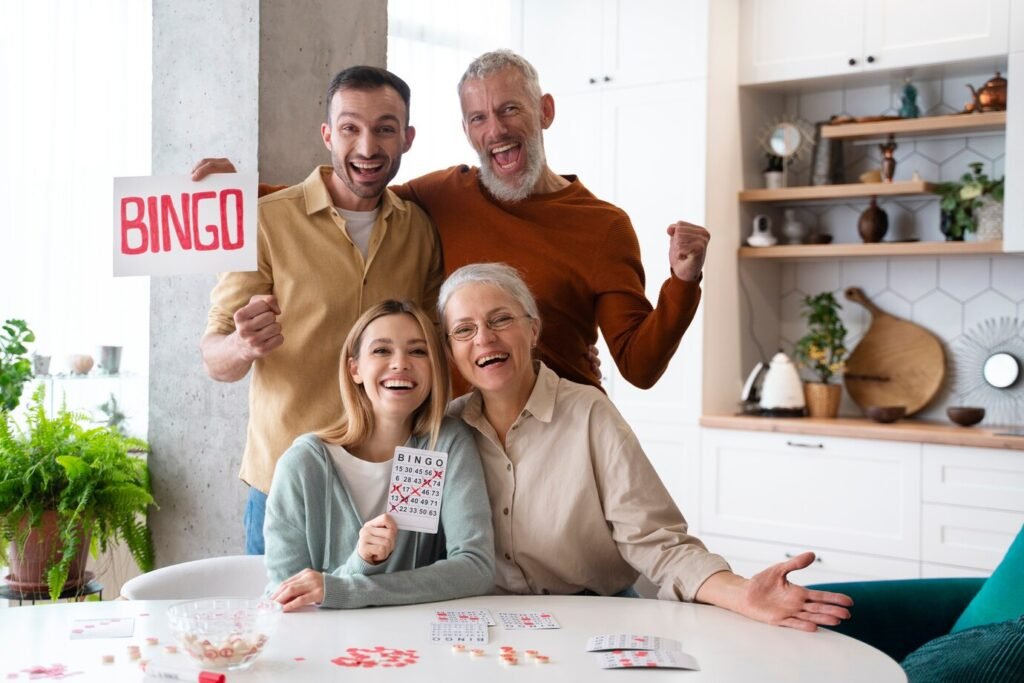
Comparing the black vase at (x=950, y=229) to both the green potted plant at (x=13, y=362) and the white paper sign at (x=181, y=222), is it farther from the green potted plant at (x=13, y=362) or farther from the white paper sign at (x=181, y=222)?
the green potted plant at (x=13, y=362)

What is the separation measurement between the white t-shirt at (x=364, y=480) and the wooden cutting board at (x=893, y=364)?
308cm

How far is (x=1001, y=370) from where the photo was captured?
434 cm

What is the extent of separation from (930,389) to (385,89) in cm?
301

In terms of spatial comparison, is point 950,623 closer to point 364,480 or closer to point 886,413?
point 364,480

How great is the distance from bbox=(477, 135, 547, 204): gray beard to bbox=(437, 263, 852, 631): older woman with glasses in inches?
13.9

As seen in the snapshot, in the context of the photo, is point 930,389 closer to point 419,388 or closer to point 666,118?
point 666,118

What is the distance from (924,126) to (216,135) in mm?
2780

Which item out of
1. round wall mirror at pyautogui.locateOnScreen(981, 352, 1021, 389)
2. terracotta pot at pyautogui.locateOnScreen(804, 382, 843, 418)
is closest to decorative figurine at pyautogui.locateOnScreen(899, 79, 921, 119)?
round wall mirror at pyautogui.locateOnScreen(981, 352, 1021, 389)

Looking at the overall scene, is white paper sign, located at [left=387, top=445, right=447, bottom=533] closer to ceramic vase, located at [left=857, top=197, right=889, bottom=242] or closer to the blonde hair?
the blonde hair

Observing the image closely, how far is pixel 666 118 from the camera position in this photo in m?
4.58

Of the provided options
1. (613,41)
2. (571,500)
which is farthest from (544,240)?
(613,41)

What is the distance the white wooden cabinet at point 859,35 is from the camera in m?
4.10

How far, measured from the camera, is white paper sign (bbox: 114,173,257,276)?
203 centimetres

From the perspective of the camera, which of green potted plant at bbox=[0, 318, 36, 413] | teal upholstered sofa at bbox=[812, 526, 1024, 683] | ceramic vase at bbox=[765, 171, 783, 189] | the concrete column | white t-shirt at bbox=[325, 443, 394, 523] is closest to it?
teal upholstered sofa at bbox=[812, 526, 1024, 683]
